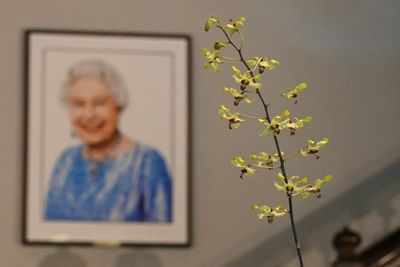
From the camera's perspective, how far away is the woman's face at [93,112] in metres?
4.13

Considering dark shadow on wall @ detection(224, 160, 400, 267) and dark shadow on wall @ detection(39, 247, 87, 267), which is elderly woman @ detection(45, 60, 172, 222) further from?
dark shadow on wall @ detection(224, 160, 400, 267)

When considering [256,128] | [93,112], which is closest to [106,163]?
[93,112]

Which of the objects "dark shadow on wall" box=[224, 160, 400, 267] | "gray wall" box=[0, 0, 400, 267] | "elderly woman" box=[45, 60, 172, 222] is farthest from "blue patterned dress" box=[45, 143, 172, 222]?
"dark shadow on wall" box=[224, 160, 400, 267]

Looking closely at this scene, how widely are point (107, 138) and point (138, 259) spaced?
1.83 ft

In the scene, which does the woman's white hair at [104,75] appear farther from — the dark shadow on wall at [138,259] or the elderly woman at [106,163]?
the dark shadow on wall at [138,259]

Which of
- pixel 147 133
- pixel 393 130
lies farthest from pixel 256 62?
pixel 393 130

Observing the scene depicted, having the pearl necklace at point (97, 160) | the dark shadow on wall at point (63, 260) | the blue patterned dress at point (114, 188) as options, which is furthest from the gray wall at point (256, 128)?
the pearl necklace at point (97, 160)

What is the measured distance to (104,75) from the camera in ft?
13.6

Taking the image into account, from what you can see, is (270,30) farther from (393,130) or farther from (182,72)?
(393,130)

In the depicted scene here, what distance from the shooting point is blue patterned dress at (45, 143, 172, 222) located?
4078 mm

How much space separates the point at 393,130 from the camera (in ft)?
14.1

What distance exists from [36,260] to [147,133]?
74cm

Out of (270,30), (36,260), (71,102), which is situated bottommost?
(36,260)

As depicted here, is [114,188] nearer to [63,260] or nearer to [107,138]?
[107,138]
